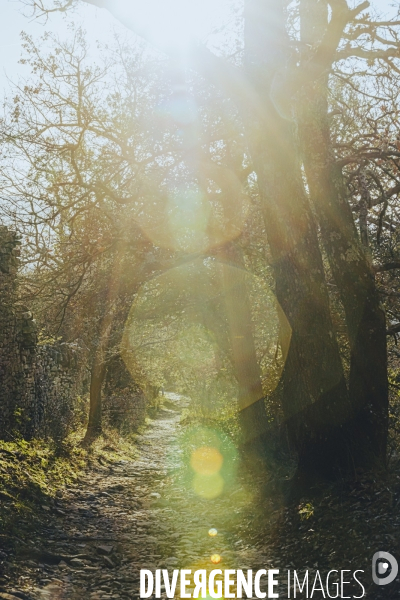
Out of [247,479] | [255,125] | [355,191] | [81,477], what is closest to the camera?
[255,125]

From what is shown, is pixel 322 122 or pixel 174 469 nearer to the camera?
pixel 322 122

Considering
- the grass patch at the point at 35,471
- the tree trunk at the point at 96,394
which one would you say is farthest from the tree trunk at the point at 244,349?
the tree trunk at the point at 96,394

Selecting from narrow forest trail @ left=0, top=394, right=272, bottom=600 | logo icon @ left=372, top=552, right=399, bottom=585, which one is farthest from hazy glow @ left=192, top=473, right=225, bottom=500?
logo icon @ left=372, top=552, right=399, bottom=585

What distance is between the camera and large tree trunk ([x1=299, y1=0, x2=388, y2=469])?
7.11 m

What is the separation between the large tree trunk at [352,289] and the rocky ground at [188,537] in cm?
83

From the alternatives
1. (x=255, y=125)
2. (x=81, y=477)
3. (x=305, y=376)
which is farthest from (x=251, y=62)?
(x=81, y=477)

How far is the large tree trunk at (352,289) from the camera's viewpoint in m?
7.11

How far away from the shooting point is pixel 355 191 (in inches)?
411

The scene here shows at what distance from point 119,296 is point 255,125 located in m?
7.97

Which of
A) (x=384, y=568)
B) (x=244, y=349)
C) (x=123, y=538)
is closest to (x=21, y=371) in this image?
(x=244, y=349)

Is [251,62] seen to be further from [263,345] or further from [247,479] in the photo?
[263,345]

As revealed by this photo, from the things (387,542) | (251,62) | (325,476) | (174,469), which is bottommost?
(387,542)

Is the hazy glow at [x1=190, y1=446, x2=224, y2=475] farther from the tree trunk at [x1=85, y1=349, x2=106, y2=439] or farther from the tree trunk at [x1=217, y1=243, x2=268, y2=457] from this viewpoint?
the tree trunk at [x1=85, y1=349, x2=106, y2=439]

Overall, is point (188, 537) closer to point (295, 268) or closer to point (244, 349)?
point (295, 268)
